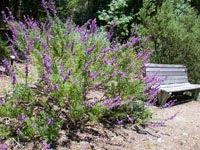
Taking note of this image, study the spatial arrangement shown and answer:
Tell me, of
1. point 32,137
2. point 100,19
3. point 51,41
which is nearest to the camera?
point 32,137

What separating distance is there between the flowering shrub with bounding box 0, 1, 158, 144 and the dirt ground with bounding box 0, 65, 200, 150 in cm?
17

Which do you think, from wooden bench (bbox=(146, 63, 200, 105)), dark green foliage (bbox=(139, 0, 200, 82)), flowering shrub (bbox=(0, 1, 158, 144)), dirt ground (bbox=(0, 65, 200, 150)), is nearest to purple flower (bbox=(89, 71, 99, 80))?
flowering shrub (bbox=(0, 1, 158, 144))

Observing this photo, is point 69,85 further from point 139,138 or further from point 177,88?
point 177,88

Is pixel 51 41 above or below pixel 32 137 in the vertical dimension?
above

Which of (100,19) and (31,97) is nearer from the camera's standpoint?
(31,97)

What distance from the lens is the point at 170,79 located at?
666 centimetres

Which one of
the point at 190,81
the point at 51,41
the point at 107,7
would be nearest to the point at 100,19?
the point at 107,7

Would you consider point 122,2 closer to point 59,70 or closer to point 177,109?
point 177,109

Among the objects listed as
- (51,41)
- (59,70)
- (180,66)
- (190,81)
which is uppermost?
(51,41)

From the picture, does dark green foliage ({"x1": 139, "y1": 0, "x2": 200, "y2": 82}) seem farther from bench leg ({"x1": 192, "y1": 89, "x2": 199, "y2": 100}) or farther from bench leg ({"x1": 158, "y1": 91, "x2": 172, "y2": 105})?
bench leg ({"x1": 158, "y1": 91, "x2": 172, "y2": 105})

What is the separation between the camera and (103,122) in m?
4.07

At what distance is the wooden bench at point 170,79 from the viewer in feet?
18.9

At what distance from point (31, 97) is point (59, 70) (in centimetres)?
45

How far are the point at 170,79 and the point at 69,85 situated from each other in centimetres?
391
